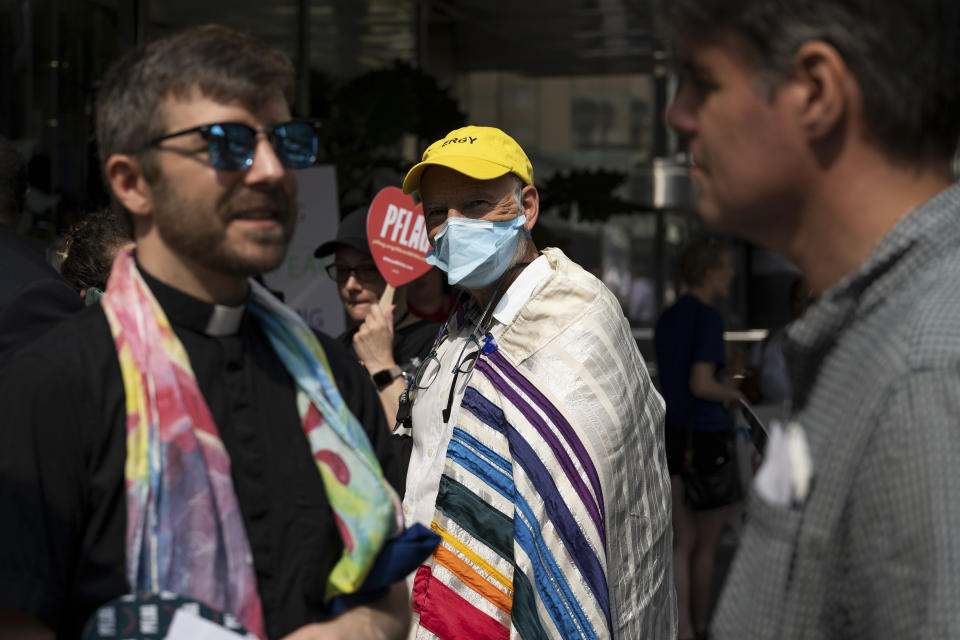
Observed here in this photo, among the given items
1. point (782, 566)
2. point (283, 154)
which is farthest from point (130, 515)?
point (782, 566)

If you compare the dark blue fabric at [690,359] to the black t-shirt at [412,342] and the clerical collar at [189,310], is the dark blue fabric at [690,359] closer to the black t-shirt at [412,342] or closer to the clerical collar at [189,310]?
the black t-shirt at [412,342]

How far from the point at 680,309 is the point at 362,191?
7.82 feet

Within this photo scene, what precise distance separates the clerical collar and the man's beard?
6 centimetres

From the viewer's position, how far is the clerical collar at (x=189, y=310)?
5.92ft

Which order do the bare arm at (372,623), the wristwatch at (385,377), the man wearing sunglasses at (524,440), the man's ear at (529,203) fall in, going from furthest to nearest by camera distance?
the wristwatch at (385,377), the man's ear at (529,203), the man wearing sunglasses at (524,440), the bare arm at (372,623)

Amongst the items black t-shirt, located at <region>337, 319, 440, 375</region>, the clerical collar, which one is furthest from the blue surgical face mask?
the clerical collar

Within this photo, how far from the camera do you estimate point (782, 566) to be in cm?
130

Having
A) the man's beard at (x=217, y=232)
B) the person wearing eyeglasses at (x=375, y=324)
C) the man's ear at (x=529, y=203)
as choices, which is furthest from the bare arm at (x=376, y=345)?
the man's beard at (x=217, y=232)

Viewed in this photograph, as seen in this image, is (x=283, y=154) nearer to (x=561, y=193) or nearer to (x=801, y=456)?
(x=801, y=456)

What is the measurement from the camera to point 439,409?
11.2 ft

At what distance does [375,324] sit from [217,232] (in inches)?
90.3

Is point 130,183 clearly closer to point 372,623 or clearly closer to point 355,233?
point 372,623

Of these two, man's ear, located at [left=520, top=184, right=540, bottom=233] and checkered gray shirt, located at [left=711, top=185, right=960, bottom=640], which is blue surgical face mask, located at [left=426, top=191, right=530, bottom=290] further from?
checkered gray shirt, located at [left=711, top=185, right=960, bottom=640]

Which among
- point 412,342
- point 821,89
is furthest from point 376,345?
point 821,89
